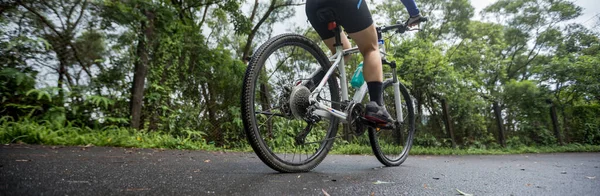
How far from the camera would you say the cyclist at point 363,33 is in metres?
2.08

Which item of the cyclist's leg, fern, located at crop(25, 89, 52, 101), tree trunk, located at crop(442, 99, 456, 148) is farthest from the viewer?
tree trunk, located at crop(442, 99, 456, 148)

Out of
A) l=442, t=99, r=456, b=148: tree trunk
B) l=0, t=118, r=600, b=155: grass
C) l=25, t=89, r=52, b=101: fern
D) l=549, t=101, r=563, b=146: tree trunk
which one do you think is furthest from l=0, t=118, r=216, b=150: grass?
l=549, t=101, r=563, b=146: tree trunk

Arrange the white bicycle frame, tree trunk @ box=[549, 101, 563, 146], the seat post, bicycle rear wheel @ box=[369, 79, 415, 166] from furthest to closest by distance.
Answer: tree trunk @ box=[549, 101, 563, 146] → bicycle rear wheel @ box=[369, 79, 415, 166] → the seat post → the white bicycle frame

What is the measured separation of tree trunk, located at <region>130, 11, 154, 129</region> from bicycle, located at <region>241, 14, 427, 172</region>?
312cm

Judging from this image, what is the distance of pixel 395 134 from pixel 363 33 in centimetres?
153

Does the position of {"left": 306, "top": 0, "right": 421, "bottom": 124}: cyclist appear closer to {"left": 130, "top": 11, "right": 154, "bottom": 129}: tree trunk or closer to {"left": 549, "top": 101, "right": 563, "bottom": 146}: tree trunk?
{"left": 130, "top": 11, "right": 154, "bottom": 129}: tree trunk

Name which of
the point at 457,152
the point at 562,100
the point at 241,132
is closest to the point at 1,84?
the point at 241,132

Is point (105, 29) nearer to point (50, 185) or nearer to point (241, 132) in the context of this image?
point (241, 132)

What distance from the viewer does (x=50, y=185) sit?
1.12 metres

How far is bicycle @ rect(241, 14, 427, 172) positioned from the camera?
176cm

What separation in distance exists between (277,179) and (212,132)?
156 inches

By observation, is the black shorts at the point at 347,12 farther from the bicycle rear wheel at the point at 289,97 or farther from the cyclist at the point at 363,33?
the bicycle rear wheel at the point at 289,97

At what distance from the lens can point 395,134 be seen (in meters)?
3.32

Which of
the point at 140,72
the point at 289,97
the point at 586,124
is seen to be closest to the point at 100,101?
the point at 140,72
